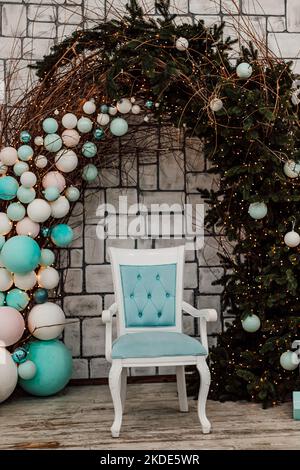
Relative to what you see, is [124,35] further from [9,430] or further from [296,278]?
[9,430]

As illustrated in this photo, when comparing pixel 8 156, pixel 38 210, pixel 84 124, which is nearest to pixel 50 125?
pixel 84 124

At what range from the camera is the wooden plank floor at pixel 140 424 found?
315cm

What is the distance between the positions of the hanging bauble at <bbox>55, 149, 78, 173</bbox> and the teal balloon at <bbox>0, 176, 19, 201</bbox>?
1.02ft

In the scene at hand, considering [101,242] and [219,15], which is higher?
[219,15]

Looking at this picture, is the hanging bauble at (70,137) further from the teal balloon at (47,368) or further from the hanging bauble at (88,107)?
the teal balloon at (47,368)

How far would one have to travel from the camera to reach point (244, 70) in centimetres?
371

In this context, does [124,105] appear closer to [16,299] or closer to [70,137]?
[70,137]

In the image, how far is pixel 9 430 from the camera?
344 centimetres

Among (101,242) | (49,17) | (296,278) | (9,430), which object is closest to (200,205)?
(101,242)

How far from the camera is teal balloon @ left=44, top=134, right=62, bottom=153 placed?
13.2ft

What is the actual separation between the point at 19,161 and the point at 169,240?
136 centimetres

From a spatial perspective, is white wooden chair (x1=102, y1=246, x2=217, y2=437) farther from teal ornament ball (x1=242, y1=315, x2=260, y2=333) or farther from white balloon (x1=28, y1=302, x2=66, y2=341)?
white balloon (x1=28, y1=302, x2=66, y2=341)

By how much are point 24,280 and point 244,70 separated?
6.40 feet

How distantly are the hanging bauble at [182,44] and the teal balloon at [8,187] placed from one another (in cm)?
137
